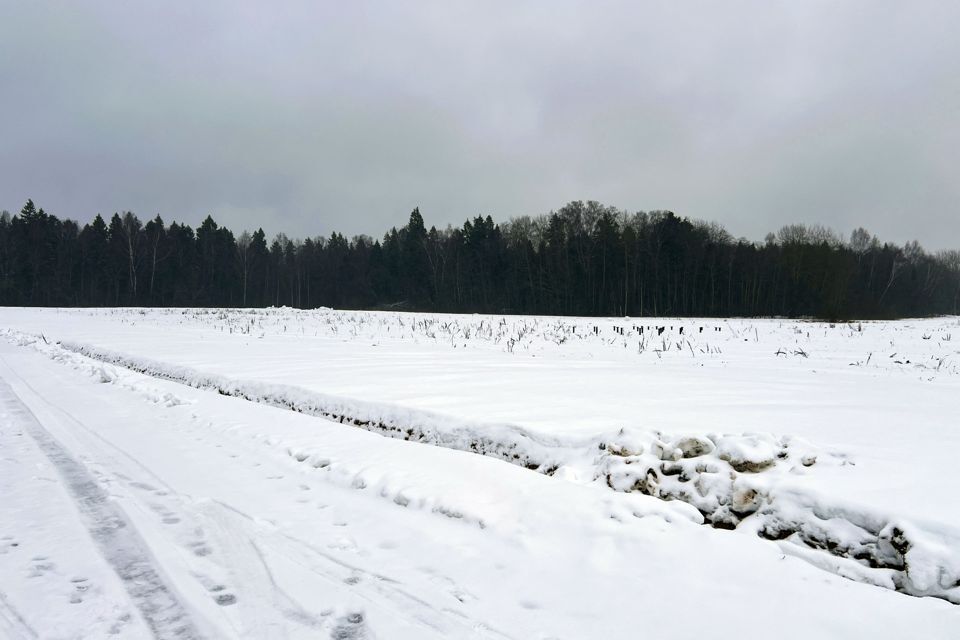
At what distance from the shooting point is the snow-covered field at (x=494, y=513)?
250 cm

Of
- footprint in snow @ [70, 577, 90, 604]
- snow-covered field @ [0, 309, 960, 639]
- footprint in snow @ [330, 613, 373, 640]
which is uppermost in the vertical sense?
snow-covered field @ [0, 309, 960, 639]

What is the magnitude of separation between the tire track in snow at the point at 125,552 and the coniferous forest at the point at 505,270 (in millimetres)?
51980

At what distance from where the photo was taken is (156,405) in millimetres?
7395

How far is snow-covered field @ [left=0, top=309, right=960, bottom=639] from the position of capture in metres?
2.50

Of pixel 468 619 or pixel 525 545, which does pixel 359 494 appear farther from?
pixel 468 619

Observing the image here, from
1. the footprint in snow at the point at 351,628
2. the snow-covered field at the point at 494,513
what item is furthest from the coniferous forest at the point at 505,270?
the footprint in snow at the point at 351,628

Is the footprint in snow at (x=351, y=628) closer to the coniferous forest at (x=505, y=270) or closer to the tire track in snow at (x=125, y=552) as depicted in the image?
the tire track in snow at (x=125, y=552)

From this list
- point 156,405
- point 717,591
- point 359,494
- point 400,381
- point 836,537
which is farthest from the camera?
point 400,381

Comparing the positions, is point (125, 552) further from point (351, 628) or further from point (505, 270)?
point (505, 270)

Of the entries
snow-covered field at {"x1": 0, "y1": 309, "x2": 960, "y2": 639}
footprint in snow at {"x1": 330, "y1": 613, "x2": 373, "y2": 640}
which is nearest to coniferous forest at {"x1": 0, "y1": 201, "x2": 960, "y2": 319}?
snow-covered field at {"x1": 0, "y1": 309, "x2": 960, "y2": 639}

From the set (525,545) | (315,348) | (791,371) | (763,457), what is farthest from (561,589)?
(315,348)

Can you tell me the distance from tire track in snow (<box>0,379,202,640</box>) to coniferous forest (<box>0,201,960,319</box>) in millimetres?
51980

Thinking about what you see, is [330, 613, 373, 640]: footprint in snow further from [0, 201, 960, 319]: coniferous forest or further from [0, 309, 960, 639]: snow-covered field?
[0, 201, 960, 319]: coniferous forest

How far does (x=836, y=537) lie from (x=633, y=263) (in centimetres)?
6042
